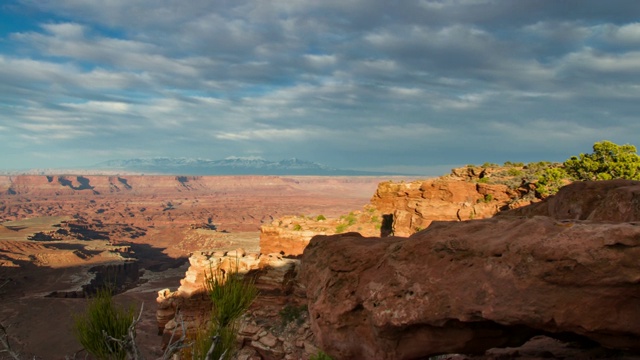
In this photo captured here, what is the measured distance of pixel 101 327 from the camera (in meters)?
8.02

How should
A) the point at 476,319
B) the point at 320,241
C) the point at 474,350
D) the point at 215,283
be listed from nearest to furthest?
1. the point at 476,319
2. the point at 474,350
3. the point at 215,283
4. the point at 320,241

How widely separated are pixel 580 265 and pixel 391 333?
10.4ft

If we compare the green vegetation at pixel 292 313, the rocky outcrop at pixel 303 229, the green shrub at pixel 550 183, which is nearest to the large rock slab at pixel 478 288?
the green vegetation at pixel 292 313

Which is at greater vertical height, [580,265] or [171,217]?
[580,265]

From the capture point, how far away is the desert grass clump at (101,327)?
788cm

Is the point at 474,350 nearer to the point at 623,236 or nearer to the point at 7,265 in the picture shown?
the point at 623,236

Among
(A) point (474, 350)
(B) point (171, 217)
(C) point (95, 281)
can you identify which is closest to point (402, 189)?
(A) point (474, 350)

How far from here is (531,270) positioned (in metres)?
5.65

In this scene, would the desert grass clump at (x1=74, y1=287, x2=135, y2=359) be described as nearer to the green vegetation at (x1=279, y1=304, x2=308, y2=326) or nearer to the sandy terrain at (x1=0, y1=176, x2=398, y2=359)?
the sandy terrain at (x1=0, y1=176, x2=398, y2=359)

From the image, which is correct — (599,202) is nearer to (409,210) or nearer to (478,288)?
(478,288)

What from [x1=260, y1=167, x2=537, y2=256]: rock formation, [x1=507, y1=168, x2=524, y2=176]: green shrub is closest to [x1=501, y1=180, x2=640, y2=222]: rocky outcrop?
[x1=260, y1=167, x2=537, y2=256]: rock formation

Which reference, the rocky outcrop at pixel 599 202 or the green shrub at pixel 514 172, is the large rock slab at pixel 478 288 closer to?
the rocky outcrop at pixel 599 202

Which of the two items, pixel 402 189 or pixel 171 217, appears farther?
pixel 171 217

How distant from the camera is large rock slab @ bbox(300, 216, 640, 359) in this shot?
536 centimetres
